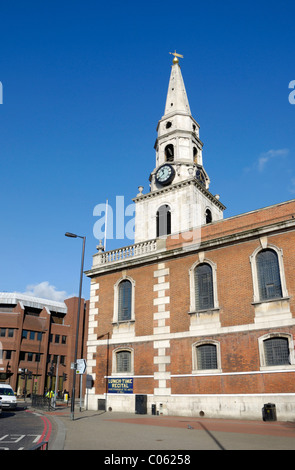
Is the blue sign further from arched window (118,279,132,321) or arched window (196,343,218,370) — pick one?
arched window (196,343,218,370)

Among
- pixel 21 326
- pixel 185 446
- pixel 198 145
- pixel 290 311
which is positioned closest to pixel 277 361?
pixel 290 311

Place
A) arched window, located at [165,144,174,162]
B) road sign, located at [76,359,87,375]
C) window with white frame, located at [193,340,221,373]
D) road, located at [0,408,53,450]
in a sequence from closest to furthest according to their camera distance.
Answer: road, located at [0,408,53,450], road sign, located at [76,359,87,375], window with white frame, located at [193,340,221,373], arched window, located at [165,144,174,162]

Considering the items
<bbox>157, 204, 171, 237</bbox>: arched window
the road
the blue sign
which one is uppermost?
<bbox>157, 204, 171, 237</bbox>: arched window

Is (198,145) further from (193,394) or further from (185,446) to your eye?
(185,446)

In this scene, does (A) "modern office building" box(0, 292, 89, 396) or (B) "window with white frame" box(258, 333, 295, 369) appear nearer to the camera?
(B) "window with white frame" box(258, 333, 295, 369)

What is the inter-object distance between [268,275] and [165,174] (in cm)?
1746

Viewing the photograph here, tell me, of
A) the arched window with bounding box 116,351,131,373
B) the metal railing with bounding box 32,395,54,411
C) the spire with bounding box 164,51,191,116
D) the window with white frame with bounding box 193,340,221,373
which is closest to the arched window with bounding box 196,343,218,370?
the window with white frame with bounding box 193,340,221,373

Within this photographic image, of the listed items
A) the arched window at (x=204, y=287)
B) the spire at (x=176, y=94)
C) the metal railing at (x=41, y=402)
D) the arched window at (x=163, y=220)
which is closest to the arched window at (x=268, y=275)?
the arched window at (x=204, y=287)

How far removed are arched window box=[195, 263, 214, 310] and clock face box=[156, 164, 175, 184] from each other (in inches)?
→ 532

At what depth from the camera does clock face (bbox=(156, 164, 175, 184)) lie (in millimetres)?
34844

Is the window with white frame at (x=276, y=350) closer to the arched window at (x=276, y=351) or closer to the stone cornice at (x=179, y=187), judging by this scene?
the arched window at (x=276, y=351)

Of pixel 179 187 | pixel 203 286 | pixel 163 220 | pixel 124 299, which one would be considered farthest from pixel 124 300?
pixel 179 187

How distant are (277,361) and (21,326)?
46.2 metres
